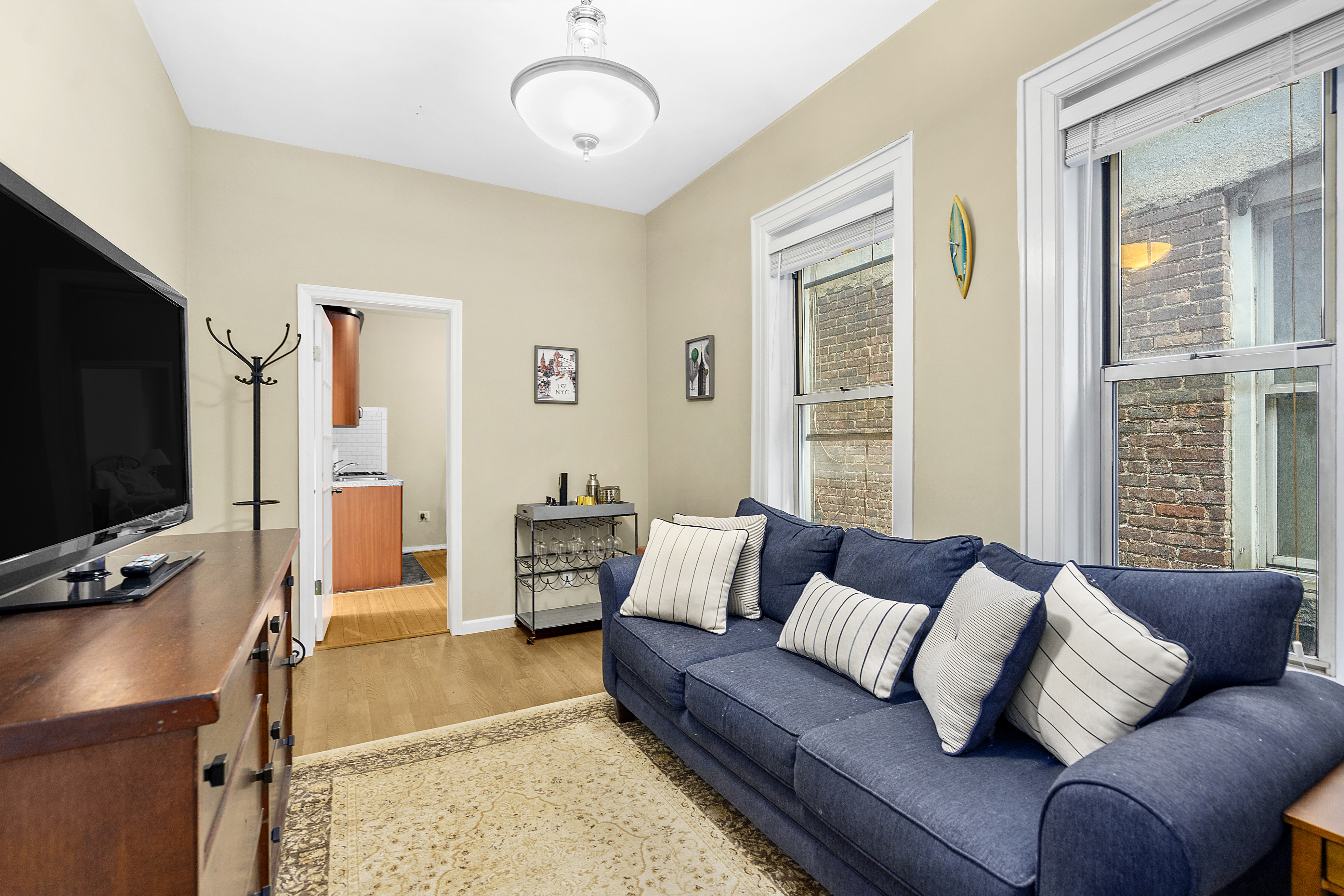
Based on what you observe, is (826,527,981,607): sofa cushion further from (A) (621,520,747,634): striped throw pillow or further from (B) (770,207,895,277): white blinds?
(B) (770,207,895,277): white blinds

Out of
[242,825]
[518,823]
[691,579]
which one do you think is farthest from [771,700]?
[242,825]

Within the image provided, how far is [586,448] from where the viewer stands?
443 centimetres

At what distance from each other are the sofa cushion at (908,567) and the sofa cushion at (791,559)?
132mm

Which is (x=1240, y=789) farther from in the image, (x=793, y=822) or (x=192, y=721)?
(x=192, y=721)

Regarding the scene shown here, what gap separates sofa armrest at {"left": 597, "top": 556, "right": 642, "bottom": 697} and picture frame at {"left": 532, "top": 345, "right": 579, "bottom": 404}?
1753 millimetres

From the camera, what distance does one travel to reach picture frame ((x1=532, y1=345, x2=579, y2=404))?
4.25 m

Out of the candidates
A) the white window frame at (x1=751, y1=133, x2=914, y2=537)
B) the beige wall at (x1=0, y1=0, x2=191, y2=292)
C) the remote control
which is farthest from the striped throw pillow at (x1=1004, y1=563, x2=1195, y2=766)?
the beige wall at (x1=0, y1=0, x2=191, y2=292)

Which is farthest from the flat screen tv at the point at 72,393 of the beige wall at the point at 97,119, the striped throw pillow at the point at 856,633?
the striped throw pillow at the point at 856,633

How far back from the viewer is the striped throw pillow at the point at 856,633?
1.82m

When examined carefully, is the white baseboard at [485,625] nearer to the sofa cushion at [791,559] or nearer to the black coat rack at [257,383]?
the black coat rack at [257,383]

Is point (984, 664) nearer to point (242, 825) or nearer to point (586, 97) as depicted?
point (242, 825)

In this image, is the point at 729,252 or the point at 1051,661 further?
the point at 729,252

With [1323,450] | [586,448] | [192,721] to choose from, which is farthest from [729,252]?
[192,721]

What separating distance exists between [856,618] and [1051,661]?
57 cm
